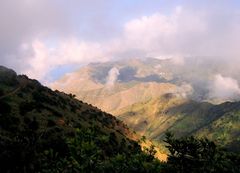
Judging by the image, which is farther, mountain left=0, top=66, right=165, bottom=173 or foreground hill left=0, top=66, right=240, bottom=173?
foreground hill left=0, top=66, right=240, bottom=173

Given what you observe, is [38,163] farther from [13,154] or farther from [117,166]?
[117,166]

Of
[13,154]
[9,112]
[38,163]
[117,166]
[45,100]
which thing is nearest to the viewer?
[13,154]

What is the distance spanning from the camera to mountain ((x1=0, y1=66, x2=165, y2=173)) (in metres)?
70.7

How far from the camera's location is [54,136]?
110750 millimetres

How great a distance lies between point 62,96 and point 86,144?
10578 cm

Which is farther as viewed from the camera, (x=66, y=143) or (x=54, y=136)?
(x=54, y=136)

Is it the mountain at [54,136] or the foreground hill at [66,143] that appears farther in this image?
the foreground hill at [66,143]

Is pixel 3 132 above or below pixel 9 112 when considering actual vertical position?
below

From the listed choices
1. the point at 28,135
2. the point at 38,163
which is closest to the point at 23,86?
the point at 28,135

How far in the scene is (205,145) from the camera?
3698 inches

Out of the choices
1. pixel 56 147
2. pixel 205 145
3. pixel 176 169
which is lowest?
pixel 176 169

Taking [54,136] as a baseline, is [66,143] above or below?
below

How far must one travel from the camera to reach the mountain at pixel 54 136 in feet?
232

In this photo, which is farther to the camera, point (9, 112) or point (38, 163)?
point (9, 112)
